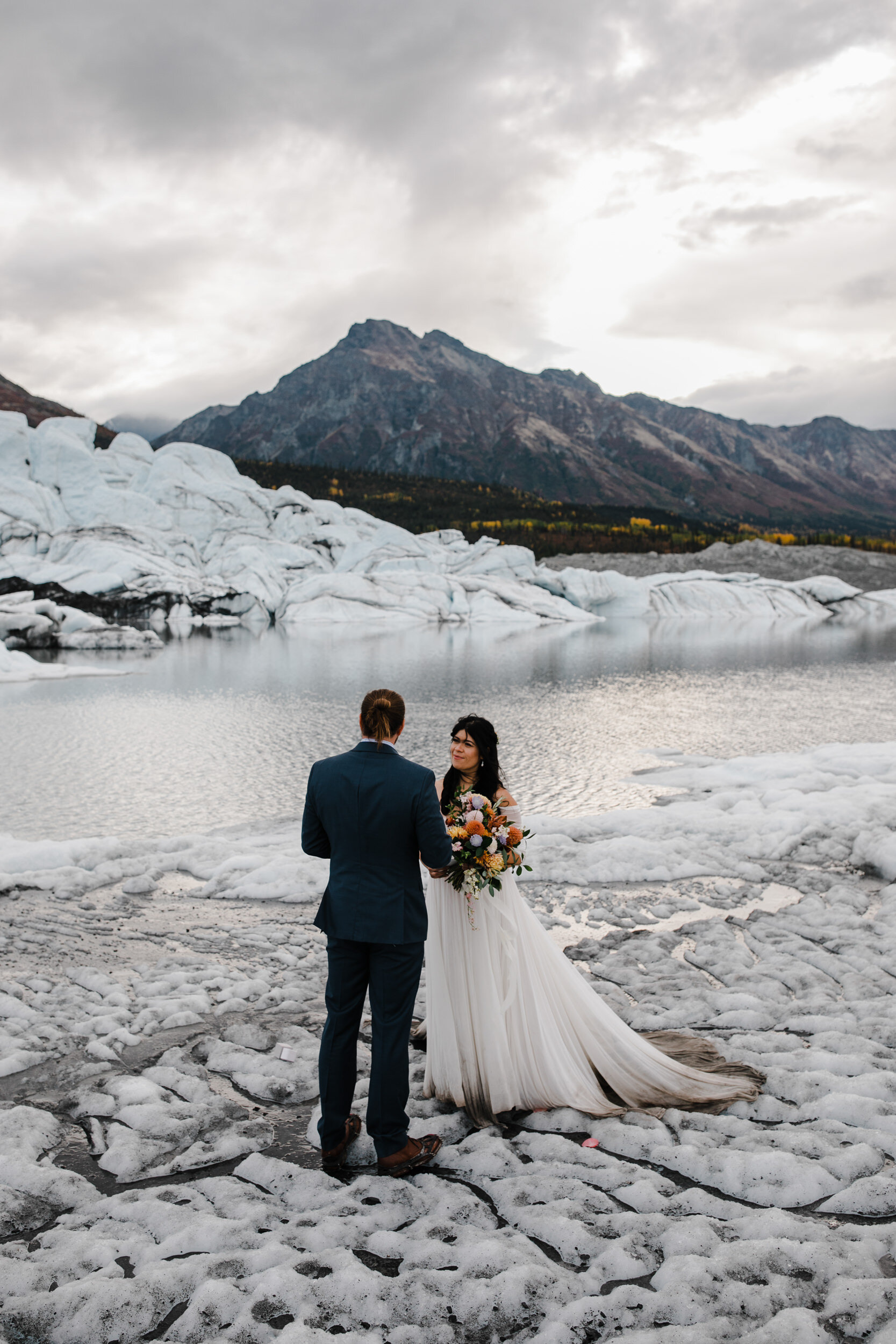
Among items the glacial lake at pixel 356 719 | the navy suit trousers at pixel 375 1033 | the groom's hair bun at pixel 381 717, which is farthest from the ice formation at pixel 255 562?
the navy suit trousers at pixel 375 1033

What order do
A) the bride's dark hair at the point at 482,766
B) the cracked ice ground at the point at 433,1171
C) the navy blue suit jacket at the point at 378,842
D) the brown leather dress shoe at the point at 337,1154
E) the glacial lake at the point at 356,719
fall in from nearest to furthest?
the cracked ice ground at the point at 433,1171
the navy blue suit jacket at the point at 378,842
the brown leather dress shoe at the point at 337,1154
the bride's dark hair at the point at 482,766
the glacial lake at the point at 356,719

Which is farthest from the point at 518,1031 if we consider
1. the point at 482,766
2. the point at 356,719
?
the point at 356,719

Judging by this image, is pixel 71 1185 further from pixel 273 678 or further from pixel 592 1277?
pixel 273 678

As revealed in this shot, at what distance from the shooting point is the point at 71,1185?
12.6 ft

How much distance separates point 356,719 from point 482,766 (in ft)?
64.0

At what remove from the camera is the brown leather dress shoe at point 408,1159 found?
393cm

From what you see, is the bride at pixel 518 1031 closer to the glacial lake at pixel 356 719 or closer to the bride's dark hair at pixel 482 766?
the bride's dark hair at pixel 482 766

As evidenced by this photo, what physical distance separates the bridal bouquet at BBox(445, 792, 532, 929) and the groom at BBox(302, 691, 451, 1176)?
0.38 meters

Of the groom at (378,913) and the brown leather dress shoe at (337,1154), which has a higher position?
the groom at (378,913)

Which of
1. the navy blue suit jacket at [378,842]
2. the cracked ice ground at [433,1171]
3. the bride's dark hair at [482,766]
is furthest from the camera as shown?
the bride's dark hair at [482,766]

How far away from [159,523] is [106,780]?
207ft

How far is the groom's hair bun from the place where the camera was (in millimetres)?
3947

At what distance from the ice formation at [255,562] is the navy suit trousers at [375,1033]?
2402 inches

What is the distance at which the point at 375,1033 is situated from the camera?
395 centimetres
